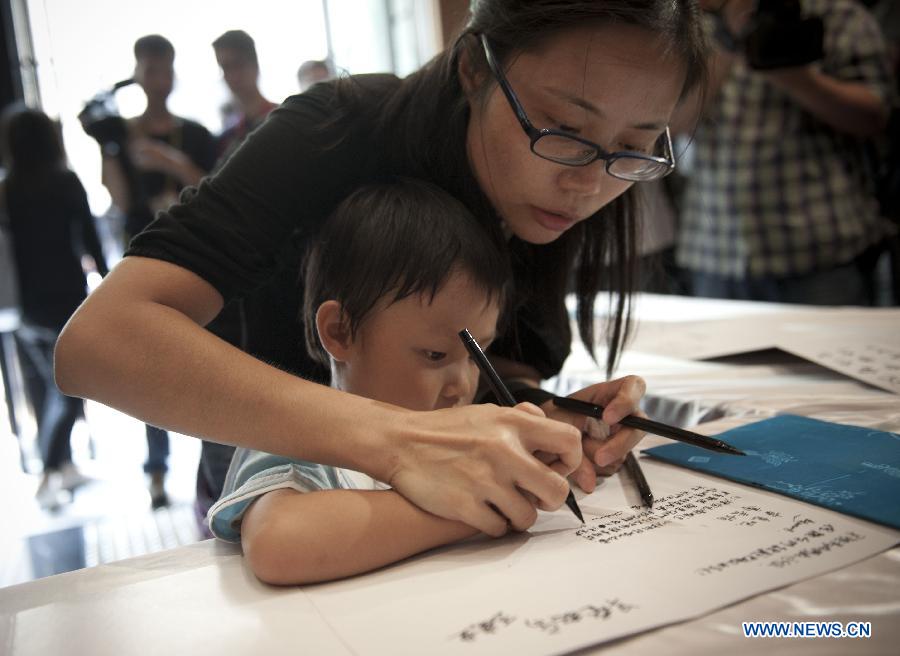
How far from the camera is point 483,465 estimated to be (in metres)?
0.56

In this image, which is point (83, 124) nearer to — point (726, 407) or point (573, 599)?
point (726, 407)

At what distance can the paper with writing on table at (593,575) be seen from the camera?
0.44 meters

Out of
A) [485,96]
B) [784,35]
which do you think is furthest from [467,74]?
[784,35]

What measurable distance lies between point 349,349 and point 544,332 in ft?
1.11

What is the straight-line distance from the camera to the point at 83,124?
2.37 m

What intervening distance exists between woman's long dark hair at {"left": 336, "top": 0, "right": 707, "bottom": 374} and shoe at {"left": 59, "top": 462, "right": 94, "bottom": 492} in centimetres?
215

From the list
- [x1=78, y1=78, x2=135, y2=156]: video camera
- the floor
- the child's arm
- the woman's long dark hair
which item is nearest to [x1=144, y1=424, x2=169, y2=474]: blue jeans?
the floor

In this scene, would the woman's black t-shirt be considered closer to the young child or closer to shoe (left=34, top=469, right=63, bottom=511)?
the young child

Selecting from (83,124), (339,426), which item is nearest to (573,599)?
(339,426)

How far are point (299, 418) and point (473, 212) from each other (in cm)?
38

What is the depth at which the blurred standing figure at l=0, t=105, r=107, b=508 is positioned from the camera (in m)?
2.53

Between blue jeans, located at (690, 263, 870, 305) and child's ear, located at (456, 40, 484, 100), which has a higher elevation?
child's ear, located at (456, 40, 484, 100)

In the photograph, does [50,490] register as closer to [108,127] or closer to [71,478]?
[71,478]

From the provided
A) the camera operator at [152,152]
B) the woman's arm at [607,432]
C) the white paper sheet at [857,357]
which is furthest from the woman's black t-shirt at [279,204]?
the camera operator at [152,152]
